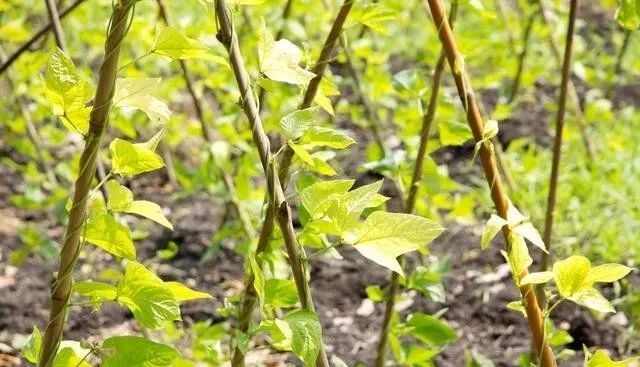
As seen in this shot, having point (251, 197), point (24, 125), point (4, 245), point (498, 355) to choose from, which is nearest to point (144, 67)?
point (24, 125)

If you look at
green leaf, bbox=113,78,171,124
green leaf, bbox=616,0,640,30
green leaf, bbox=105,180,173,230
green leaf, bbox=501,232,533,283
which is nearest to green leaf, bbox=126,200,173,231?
green leaf, bbox=105,180,173,230

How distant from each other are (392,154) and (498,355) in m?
0.86

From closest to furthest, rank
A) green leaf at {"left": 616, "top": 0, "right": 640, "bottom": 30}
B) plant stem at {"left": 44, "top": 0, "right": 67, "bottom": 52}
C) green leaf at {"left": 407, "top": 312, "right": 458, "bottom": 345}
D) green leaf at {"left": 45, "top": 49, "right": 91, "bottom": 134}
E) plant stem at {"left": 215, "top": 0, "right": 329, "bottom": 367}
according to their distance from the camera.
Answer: green leaf at {"left": 45, "top": 49, "right": 91, "bottom": 134} → plant stem at {"left": 215, "top": 0, "right": 329, "bottom": 367} → green leaf at {"left": 616, "top": 0, "right": 640, "bottom": 30} → green leaf at {"left": 407, "top": 312, "right": 458, "bottom": 345} → plant stem at {"left": 44, "top": 0, "right": 67, "bottom": 52}

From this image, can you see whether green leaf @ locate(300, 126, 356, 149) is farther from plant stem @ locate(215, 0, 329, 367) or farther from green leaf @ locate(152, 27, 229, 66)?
green leaf @ locate(152, 27, 229, 66)

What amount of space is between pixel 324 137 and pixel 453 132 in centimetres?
68

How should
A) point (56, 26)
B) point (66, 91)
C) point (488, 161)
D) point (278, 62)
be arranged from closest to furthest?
1. point (66, 91)
2. point (278, 62)
3. point (488, 161)
4. point (56, 26)

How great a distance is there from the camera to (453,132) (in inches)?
74.2

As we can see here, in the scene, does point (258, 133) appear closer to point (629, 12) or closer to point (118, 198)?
point (118, 198)

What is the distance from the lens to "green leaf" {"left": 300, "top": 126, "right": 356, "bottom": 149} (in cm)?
124

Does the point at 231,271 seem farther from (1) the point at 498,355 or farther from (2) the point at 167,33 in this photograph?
(2) the point at 167,33

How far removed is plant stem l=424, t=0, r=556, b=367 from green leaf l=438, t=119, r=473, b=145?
436 mm

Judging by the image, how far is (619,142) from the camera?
412 centimetres

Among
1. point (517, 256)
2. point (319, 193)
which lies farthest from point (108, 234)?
point (517, 256)

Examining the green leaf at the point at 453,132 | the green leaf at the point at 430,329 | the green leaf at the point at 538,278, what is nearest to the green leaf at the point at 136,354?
the green leaf at the point at 538,278
